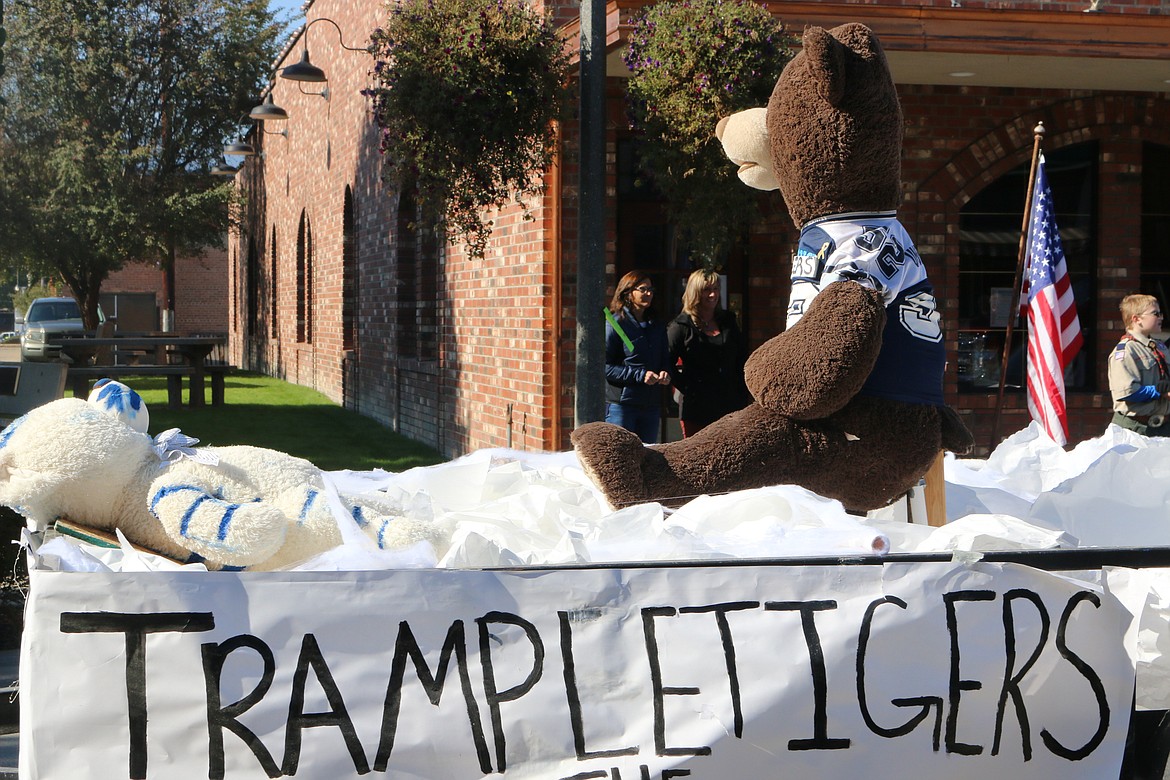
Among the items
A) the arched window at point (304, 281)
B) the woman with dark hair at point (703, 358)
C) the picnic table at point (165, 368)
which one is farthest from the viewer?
the arched window at point (304, 281)

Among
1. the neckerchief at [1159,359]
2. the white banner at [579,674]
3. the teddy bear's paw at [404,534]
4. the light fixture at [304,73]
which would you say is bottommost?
the white banner at [579,674]

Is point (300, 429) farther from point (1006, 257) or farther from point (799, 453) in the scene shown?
point (799, 453)

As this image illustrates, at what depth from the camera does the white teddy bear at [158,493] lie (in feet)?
7.55

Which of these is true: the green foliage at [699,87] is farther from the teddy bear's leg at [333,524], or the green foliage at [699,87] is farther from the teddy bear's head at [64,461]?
the teddy bear's head at [64,461]

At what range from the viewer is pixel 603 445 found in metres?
2.81

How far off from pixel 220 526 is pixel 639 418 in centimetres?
490

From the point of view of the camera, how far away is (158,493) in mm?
2365

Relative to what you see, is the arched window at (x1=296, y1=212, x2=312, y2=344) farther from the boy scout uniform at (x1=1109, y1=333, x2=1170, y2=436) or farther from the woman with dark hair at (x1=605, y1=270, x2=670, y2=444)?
the boy scout uniform at (x1=1109, y1=333, x2=1170, y2=436)

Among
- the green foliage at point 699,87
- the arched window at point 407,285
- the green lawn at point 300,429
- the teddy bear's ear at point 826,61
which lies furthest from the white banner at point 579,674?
the arched window at point 407,285

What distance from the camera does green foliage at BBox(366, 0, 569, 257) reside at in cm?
670

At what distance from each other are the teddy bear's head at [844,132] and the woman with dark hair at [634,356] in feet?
12.5

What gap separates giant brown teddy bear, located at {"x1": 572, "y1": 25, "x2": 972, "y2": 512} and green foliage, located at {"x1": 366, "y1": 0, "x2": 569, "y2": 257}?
3.91 m

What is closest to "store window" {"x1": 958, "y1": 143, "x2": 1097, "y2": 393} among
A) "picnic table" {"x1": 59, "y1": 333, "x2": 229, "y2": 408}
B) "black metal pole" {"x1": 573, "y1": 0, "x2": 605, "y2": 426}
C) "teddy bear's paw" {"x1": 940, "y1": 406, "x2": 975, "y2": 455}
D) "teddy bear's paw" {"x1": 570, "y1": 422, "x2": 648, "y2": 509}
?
"black metal pole" {"x1": 573, "y1": 0, "x2": 605, "y2": 426}

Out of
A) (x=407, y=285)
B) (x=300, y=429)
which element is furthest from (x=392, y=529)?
(x=300, y=429)
